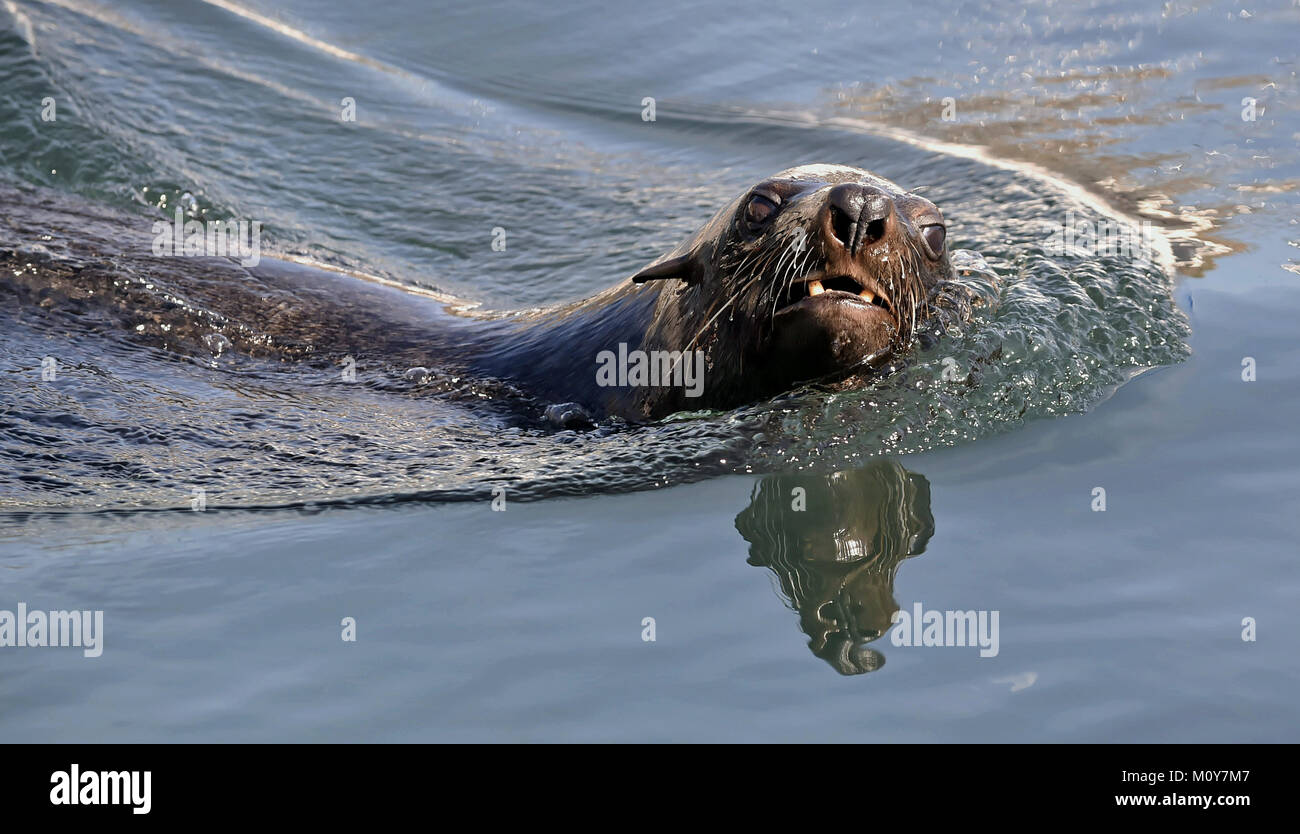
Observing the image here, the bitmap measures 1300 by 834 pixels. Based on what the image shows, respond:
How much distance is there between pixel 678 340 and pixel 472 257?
373 centimetres

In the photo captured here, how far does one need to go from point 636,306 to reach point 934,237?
125cm

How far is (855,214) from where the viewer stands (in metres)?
4.90

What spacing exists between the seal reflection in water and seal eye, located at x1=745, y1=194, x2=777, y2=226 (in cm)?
93

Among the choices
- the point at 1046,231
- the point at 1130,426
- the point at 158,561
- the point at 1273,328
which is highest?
the point at 1046,231

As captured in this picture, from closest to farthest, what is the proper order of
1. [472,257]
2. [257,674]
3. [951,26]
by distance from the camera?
1. [257,674]
2. [472,257]
3. [951,26]

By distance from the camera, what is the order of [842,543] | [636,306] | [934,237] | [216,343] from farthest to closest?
1. [216,343]
2. [636,306]
3. [934,237]
4. [842,543]

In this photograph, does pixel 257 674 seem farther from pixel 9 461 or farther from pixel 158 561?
pixel 9 461

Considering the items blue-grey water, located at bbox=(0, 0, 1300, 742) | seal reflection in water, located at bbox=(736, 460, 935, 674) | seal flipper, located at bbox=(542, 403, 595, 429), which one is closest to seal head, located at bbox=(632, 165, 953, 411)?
blue-grey water, located at bbox=(0, 0, 1300, 742)

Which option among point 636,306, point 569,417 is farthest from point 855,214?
point 569,417

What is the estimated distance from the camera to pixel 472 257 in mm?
9047

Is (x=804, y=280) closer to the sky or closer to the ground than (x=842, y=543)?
closer to the sky

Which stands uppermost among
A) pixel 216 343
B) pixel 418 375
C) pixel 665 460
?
pixel 216 343

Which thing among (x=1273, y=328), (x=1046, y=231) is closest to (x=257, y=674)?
(x=1273, y=328)

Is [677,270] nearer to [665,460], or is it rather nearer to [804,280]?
[804,280]
